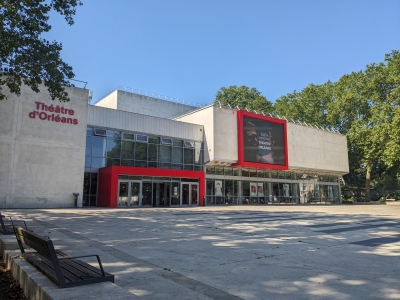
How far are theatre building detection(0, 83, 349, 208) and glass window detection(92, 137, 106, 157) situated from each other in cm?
8

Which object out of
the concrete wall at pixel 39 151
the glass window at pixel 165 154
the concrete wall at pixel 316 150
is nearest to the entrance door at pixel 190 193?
the glass window at pixel 165 154

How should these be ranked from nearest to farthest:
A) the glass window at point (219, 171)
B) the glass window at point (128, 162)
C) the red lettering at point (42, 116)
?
the red lettering at point (42, 116)
the glass window at point (128, 162)
the glass window at point (219, 171)

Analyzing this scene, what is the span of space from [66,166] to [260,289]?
68.2 feet

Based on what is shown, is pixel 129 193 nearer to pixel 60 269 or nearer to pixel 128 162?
pixel 128 162

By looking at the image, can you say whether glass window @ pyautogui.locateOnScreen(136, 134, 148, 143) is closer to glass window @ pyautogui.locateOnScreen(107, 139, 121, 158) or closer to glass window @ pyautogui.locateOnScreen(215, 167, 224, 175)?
glass window @ pyautogui.locateOnScreen(107, 139, 121, 158)

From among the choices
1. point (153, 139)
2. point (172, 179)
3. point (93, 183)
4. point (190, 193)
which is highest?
point (153, 139)

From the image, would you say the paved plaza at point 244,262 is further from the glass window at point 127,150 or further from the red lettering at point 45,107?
the glass window at point 127,150

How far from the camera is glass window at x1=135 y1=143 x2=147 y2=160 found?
27.1 m

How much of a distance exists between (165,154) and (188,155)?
8.25ft

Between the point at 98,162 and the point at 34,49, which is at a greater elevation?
the point at 34,49

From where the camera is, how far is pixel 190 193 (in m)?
28.4

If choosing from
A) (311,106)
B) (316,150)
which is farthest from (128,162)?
(311,106)

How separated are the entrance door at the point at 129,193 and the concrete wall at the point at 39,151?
304cm

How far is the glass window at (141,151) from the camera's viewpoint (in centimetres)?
2708
